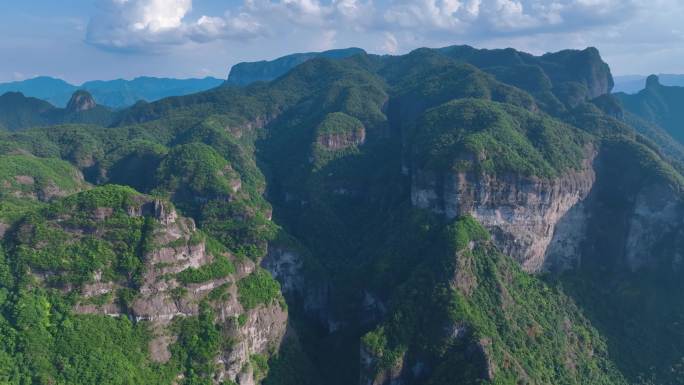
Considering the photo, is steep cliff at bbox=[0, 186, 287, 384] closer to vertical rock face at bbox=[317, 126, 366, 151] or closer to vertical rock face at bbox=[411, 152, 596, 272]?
vertical rock face at bbox=[411, 152, 596, 272]

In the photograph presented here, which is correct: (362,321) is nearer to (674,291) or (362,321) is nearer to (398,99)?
(674,291)

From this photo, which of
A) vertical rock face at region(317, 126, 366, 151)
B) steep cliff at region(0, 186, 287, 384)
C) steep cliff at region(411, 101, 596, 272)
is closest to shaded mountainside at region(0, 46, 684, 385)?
steep cliff at region(0, 186, 287, 384)

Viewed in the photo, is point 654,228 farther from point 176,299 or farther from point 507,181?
point 176,299

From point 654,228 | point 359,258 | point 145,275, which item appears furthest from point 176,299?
point 654,228

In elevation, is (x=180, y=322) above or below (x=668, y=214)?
below

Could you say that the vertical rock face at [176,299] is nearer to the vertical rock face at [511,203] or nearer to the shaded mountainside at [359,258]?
the shaded mountainside at [359,258]

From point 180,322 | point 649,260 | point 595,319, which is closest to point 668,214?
point 649,260

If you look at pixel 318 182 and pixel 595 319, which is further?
pixel 318 182

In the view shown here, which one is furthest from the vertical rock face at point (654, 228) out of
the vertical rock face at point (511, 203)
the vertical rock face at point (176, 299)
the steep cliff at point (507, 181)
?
the vertical rock face at point (176, 299)
